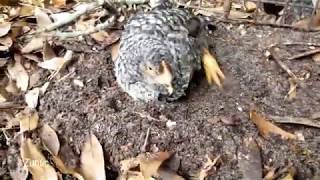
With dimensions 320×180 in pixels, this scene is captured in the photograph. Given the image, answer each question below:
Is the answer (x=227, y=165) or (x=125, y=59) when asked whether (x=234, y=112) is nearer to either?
(x=227, y=165)

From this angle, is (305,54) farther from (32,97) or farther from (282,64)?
(32,97)

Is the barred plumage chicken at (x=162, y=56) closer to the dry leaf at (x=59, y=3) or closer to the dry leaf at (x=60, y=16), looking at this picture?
the dry leaf at (x=60, y=16)

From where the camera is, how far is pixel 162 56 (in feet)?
6.00

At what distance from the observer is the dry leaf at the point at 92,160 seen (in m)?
1.76

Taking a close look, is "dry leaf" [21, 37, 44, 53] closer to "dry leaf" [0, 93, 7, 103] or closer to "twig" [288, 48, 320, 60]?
"dry leaf" [0, 93, 7, 103]

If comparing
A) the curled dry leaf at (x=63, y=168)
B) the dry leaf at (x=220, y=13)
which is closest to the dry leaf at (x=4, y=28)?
the curled dry leaf at (x=63, y=168)

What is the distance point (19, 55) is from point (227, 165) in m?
0.92

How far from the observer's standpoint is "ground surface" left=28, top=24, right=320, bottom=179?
1.76m

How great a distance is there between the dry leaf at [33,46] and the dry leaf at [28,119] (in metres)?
0.30

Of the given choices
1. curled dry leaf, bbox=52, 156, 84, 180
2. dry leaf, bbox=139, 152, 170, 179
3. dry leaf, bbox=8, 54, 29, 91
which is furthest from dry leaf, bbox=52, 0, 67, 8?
dry leaf, bbox=139, 152, 170, 179

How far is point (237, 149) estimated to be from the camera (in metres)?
1.76

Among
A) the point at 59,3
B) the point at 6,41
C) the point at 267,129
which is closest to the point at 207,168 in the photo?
the point at 267,129

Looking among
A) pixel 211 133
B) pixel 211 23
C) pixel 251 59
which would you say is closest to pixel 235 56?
pixel 251 59

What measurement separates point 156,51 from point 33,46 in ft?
1.85
